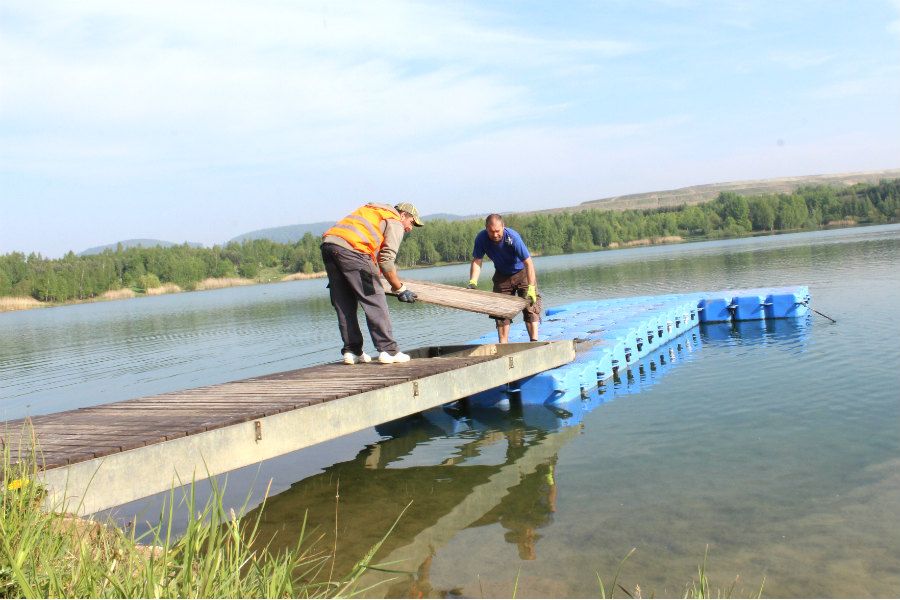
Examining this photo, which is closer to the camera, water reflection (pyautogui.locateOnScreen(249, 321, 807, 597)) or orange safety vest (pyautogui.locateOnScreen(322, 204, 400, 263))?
water reflection (pyautogui.locateOnScreen(249, 321, 807, 597))

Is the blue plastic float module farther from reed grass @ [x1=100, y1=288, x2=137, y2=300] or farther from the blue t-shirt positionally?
reed grass @ [x1=100, y1=288, x2=137, y2=300]

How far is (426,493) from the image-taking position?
25.1 ft

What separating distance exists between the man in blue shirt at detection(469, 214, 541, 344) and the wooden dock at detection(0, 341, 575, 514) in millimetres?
2187

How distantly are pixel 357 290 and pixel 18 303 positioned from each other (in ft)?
351

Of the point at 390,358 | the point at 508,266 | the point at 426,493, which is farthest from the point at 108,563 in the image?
the point at 508,266

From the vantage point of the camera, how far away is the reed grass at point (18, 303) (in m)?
97.9

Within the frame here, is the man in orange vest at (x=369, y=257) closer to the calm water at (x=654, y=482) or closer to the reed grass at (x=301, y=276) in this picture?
the calm water at (x=654, y=482)

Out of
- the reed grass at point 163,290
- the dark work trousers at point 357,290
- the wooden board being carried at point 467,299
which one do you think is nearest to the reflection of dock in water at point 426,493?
the dark work trousers at point 357,290

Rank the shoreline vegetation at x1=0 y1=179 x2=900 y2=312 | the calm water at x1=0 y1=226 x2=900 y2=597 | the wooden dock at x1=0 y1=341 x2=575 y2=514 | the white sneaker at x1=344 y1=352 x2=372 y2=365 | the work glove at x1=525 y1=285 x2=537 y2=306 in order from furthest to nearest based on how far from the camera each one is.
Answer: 1. the shoreline vegetation at x1=0 y1=179 x2=900 y2=312
2. the work glove at x1=525 y1=285 x2=537 y2=306
3. the white sneaker at x1=344 y1=352 x2=372 y2=365
4. the calm water at x1=0 y1=226 x2=900 y2=597
5. the wooden dock at x1=0 y1=341 x2=575 y2=514

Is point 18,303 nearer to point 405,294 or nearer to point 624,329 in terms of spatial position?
point 624,329

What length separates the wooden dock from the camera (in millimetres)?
5117

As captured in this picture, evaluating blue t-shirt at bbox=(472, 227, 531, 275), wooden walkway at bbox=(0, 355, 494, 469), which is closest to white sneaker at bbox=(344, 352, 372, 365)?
wooden walkway at bbox=(0, 355, 494, 469)

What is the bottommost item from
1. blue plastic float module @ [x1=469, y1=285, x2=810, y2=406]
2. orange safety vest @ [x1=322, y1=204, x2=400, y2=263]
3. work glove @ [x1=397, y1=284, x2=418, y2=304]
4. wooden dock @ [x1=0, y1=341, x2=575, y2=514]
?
blue plastic float module @ [x1=469, y1=285, x2=810, y2=406]

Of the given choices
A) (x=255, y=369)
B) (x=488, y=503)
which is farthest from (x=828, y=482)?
(x=255, y=369)
